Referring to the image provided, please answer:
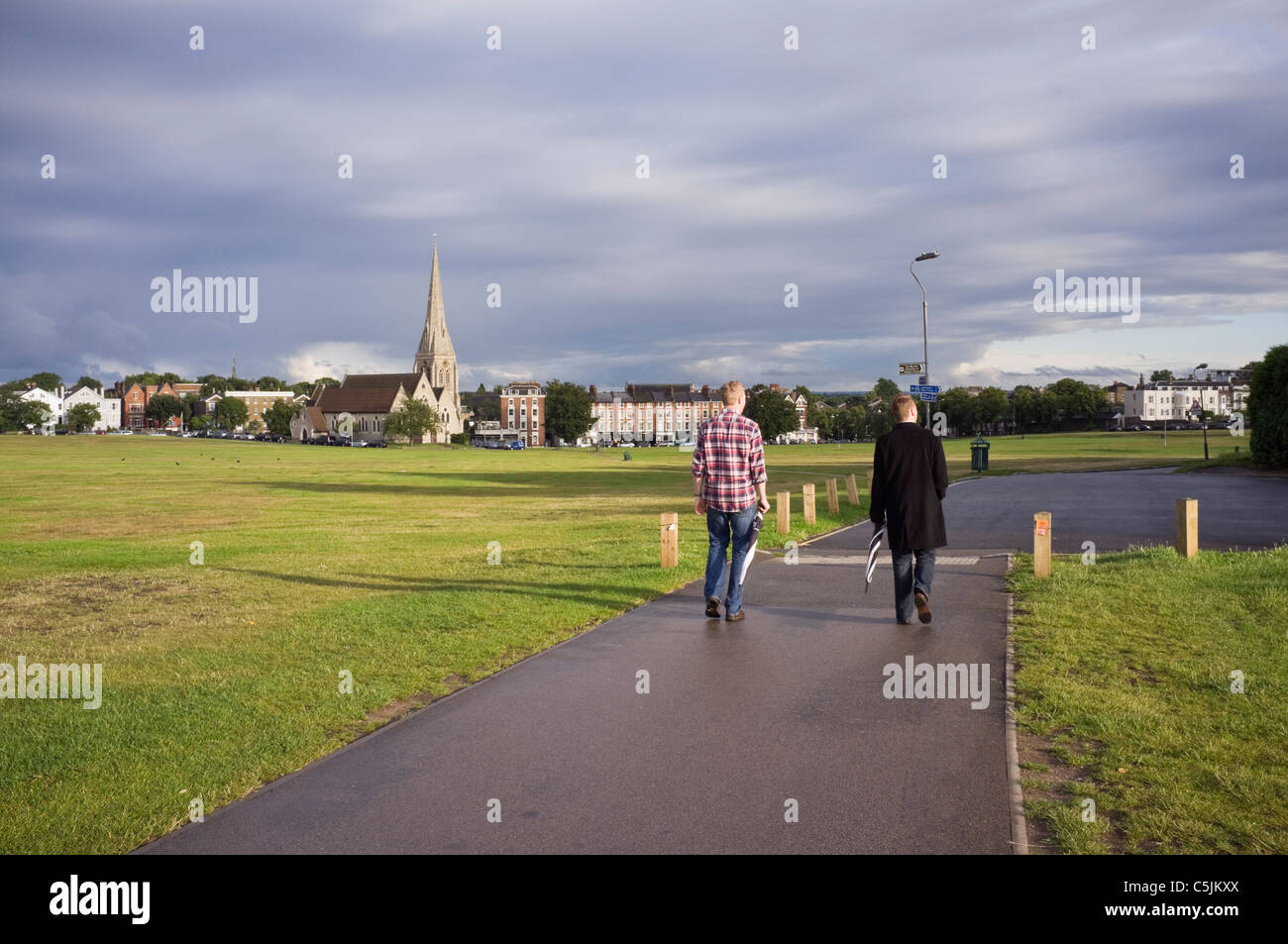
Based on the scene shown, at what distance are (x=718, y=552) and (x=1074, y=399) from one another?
593ft

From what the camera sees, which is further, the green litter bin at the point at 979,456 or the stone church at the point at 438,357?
the stone church at the point at 438,357

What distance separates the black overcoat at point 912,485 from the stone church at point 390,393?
144m

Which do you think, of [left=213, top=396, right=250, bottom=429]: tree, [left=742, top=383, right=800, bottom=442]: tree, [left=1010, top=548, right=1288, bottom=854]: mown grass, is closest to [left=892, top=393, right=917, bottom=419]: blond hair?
[left=1010, top=548, right=1288, bottom=854]: mown grass

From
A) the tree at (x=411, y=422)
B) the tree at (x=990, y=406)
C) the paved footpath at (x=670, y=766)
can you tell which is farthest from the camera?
the tree at (x=990, y=406)

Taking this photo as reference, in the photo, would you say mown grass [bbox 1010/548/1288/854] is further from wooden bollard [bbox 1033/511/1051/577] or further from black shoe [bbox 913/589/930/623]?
black shoe [bbox 913/589/930/623]

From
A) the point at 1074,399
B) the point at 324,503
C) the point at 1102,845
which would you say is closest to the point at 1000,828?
the point at 1102,845

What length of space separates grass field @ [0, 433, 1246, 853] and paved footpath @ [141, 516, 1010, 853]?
1.73 ft

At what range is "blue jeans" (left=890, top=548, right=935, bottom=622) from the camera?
997cm

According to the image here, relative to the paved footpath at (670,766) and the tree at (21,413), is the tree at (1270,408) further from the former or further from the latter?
the tree at (21,413)

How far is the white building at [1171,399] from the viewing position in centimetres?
18875

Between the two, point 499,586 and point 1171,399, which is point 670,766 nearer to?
point 499,586

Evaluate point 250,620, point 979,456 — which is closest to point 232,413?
point 979,456

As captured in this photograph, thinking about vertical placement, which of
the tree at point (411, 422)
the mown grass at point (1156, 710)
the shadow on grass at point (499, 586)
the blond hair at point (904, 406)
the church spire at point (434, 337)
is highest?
the church spire at point (434, 337)

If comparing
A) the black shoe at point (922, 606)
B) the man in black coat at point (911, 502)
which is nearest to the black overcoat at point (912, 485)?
the man in black coat at point (911, 502)
